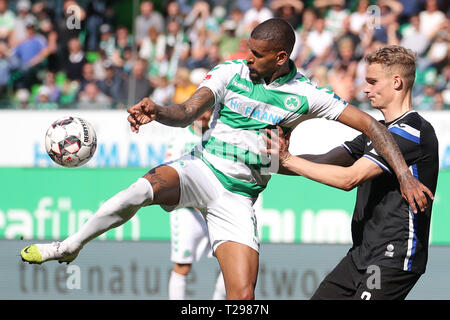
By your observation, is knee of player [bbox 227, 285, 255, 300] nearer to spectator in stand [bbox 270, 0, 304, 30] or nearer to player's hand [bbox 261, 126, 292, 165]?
player's hand [bbox 261, 126, 292, 165]

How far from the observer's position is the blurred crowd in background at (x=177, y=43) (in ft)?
41.3

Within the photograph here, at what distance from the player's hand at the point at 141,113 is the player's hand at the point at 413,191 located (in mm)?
1660

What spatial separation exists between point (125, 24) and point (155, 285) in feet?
20.8

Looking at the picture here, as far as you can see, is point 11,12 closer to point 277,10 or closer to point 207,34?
point 207,34

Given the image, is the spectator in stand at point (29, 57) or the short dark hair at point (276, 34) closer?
the short dark hair at point (276, 34)

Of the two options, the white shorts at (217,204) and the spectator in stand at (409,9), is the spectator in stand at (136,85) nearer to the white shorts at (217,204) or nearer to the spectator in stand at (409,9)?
the spectator in stand at (409,9)

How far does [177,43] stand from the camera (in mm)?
13539

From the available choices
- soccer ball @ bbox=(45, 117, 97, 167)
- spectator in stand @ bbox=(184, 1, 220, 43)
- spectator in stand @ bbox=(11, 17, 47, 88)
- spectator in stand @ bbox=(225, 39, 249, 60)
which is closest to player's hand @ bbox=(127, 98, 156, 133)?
soccer ball @ bbox=(45, 117, 97, 167)

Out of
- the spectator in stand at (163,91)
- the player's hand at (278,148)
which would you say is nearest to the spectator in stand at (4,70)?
the spectator in stand at (163,91)

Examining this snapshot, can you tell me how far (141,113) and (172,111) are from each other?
0.92ft

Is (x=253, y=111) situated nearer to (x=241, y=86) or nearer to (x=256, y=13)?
(x=241, y=86)

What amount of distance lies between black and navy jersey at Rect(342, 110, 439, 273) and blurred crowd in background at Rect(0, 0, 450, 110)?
7.24m

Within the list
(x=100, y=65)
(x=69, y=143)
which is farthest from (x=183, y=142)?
(x=100, y=65)

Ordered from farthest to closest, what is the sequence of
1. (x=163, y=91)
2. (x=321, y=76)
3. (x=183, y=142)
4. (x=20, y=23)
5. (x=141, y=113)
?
(x=20, y=23) → (x=163, y=91) → (x=321, y=76) → (x=183, y=142) → (x=141, y=113)
